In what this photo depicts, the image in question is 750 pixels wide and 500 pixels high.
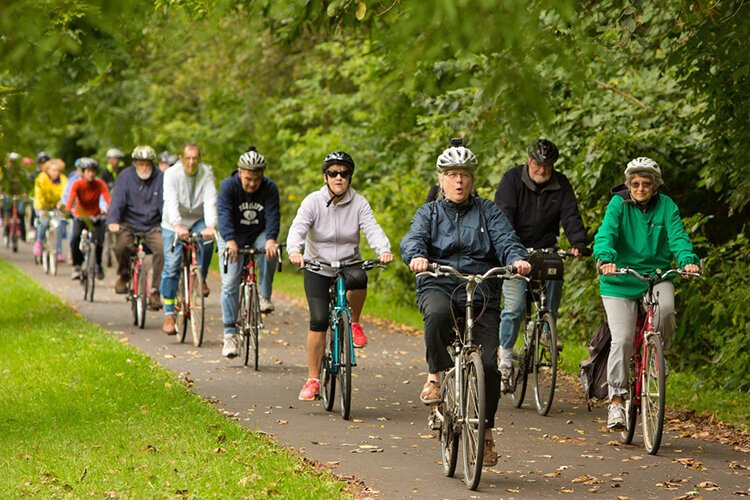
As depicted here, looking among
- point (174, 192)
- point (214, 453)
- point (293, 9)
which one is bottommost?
point (214, 453)

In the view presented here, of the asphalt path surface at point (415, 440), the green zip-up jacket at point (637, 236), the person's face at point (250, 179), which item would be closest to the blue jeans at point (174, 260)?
the asphalt path surface at point (415, 440)

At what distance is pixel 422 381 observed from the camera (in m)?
12.9

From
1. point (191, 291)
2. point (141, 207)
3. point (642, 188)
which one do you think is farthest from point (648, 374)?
point (141, 207)

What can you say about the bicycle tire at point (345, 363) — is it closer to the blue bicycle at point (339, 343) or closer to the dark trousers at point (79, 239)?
the blue bicycle at point (339, 343)

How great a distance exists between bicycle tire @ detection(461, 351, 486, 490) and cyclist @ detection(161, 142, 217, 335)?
704cm

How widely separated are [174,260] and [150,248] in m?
1.46

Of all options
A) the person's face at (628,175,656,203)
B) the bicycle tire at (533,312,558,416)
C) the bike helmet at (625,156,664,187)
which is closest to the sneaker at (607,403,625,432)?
the bicycle tire at (533,312,558,416)

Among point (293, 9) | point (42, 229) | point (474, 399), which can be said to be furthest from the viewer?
point (42, 229)

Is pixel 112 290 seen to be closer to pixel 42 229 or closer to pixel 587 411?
pixel 42 229

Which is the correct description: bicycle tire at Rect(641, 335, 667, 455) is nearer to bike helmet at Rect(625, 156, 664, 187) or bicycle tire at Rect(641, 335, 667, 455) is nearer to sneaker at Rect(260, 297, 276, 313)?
bike helmet at Rect(625, 156, 664, 187)

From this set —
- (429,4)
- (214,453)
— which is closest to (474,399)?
(214,453)

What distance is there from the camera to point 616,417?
385 inches

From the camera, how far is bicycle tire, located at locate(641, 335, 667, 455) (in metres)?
9.13

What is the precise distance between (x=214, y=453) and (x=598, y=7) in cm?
521
